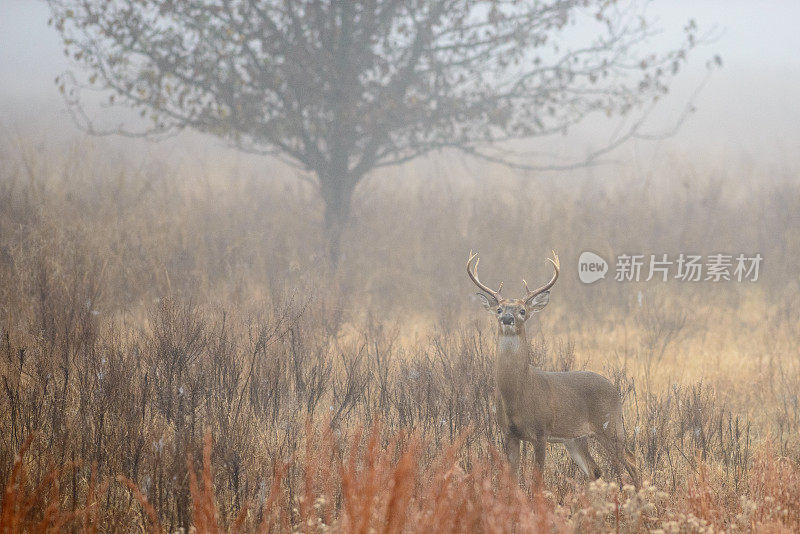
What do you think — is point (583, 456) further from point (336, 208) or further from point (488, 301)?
point (336, 208)

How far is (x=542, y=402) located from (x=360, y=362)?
1.82 meters

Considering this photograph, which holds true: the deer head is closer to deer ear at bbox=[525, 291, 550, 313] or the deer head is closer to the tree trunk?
deer ear at bbox=[525, 291, 550, 313]

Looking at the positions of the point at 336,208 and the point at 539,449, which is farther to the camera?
the point at 336,208

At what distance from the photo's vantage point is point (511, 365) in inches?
167

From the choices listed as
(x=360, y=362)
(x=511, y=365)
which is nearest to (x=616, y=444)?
(x=511, y=365)

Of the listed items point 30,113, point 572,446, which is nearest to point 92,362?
point 572,446

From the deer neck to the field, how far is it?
40 centimetres

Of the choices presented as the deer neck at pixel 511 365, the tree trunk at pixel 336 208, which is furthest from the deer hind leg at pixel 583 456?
the tree trunk at pixel 336 208

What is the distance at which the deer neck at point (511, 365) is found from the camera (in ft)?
13.9

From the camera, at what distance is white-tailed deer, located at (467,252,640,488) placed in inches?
166

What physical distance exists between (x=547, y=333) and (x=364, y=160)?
3.55 m

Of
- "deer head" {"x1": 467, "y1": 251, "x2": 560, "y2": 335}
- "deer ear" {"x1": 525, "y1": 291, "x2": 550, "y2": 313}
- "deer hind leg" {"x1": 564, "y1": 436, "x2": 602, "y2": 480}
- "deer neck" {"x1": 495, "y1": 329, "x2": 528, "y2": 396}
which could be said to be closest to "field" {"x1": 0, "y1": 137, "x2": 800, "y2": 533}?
"deer hind leg" {"x1": 564, "y1": 436, "x2": 602, "y2": 480}

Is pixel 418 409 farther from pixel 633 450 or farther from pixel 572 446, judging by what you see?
pixel 633 450

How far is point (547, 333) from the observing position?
24.9ft
